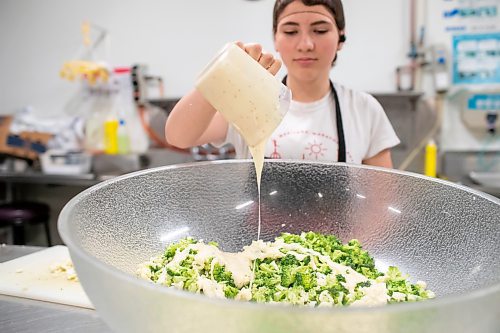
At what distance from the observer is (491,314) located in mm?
464

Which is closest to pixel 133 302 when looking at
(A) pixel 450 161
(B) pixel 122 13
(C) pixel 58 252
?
(C) pixel 58 252

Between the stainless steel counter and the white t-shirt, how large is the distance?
63 cm

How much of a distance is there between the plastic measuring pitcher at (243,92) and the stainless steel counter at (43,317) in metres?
0.47

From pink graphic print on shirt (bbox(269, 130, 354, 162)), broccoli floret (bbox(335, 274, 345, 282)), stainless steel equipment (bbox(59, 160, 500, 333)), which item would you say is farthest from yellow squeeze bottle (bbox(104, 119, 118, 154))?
broccoli floret (bbox(335, 274, 345, 282))

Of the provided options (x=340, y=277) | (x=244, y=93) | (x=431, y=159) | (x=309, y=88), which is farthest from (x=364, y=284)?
(x=431, y=159)

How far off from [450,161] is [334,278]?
2.10 metres

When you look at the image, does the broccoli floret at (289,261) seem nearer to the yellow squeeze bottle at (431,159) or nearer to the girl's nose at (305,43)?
the girl's nose at (305,43)

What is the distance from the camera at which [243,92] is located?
0.72 meters

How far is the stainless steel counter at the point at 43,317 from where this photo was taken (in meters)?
0.87

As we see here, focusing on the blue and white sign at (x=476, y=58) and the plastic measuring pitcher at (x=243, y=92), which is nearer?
the plastic measuring pitcher at (x=243, y=92)

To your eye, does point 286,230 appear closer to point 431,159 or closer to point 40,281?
point 40,281

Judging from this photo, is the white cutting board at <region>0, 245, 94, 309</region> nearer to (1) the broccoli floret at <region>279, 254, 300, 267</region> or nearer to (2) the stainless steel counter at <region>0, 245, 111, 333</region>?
(2) the stainless steel counter at <region>0, 245, 111, 333</region>

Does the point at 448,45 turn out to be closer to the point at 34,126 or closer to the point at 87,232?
the point at 87,232

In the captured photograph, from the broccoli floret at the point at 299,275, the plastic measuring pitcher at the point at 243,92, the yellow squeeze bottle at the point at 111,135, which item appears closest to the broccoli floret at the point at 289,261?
the broccoli floret at the point at 299,275
